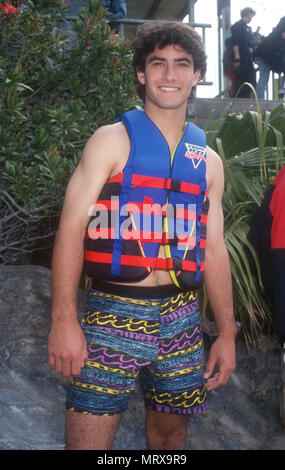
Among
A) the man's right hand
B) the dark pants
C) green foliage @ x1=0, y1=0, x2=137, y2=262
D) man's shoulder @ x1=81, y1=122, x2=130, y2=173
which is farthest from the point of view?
the dark pants

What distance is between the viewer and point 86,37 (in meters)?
3.43

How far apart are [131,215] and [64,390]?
187 cm

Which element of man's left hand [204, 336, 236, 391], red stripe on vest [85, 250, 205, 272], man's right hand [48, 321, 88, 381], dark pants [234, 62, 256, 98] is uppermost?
dark pants [234, 62, 256, 98]

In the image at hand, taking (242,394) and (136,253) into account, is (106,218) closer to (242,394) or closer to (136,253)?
(136,253)

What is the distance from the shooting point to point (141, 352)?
1906 mm

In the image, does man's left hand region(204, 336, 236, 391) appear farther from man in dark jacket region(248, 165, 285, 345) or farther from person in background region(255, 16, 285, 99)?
person in background region(255, 16, 285, 99)

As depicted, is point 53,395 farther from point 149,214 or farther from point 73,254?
point 149,214

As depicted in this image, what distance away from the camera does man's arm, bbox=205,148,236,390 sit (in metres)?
2.21

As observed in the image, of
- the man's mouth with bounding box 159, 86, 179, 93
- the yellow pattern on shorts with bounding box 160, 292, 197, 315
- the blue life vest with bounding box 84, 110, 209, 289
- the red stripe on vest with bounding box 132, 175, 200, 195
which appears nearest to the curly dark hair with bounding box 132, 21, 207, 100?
the man's mouth with bounding box 159, 86, 179, 93

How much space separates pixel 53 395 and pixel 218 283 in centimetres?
161

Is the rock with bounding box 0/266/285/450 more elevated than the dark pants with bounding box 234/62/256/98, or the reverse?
the dark pants with bounding box 234/62/256/98

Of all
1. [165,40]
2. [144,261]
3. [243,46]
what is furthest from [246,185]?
[243,46]

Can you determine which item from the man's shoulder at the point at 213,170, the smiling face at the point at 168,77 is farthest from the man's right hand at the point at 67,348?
the smiling face at the point at 168,77
